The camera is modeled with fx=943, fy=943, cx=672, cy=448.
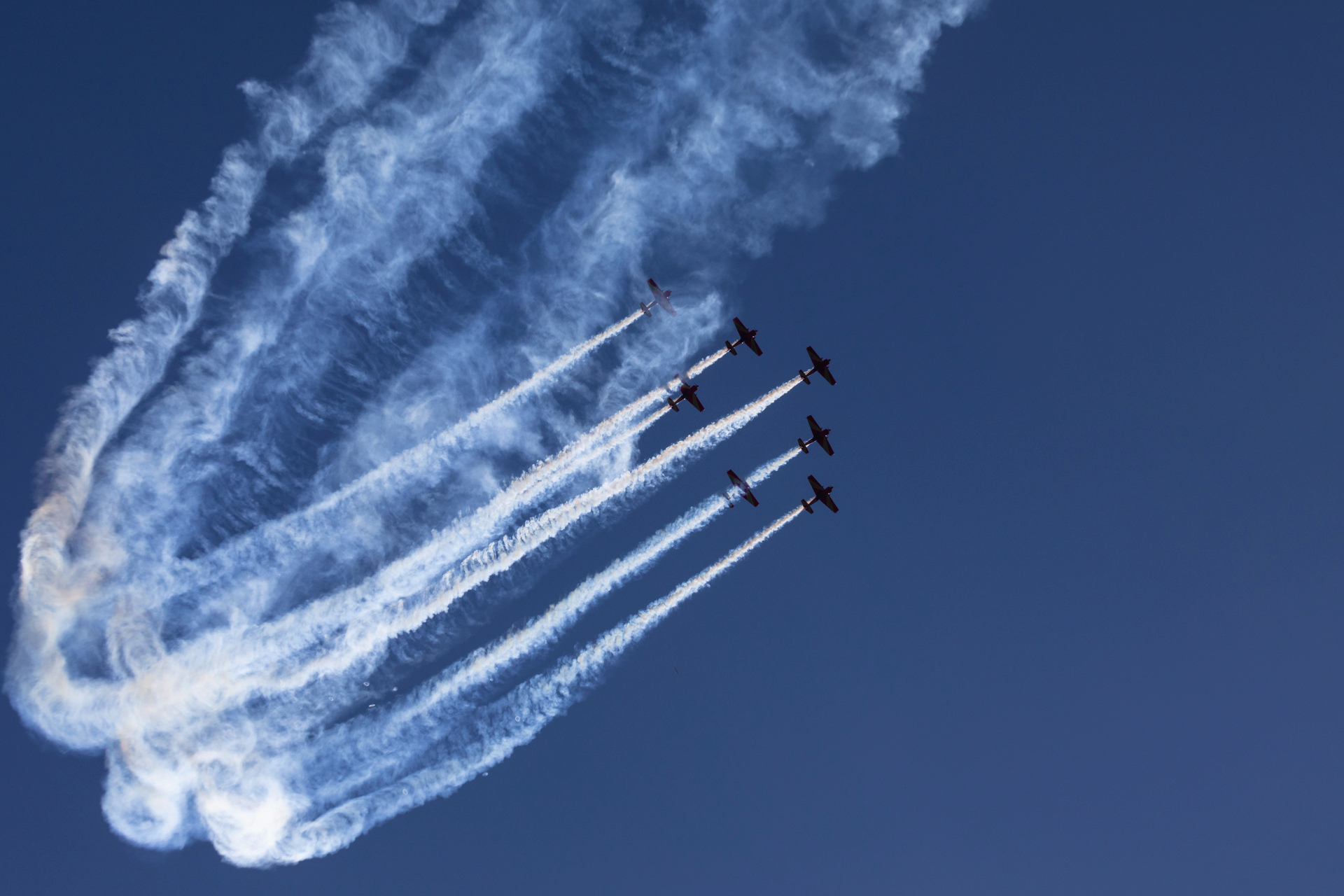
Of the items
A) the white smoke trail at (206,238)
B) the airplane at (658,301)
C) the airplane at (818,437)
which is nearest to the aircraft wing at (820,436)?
the airplane at (818,437)

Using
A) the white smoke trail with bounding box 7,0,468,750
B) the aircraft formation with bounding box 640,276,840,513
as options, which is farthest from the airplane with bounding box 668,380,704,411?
the white smoke trail with bounding box 7,0,468,750

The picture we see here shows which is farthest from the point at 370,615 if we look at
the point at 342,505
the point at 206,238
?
the point at 206,238

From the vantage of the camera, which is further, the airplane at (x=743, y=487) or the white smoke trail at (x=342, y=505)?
the airplane at (x=743, y=487)

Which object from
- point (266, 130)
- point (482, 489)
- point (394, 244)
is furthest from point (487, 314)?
point (266, 130)

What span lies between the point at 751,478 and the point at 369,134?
2528 cm

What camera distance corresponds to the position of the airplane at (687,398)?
159ft

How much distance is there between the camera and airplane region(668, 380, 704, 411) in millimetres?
48609

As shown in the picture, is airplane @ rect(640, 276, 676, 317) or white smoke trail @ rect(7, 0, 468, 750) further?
airplane @ rect(640, 276, 676, 317)

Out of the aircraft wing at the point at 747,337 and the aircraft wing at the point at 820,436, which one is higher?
the aircraft wing at the point at 747,337

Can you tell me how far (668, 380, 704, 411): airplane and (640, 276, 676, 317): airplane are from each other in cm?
404

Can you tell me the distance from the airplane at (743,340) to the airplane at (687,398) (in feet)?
9.90

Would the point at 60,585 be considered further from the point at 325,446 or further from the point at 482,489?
the point at 482,489

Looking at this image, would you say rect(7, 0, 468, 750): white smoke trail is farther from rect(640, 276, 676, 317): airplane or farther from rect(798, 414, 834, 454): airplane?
rect(798, 414, 834, 454): airplane

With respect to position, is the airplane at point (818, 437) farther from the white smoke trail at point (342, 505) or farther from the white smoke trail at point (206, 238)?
the white smoke trail at point (206, 238)
